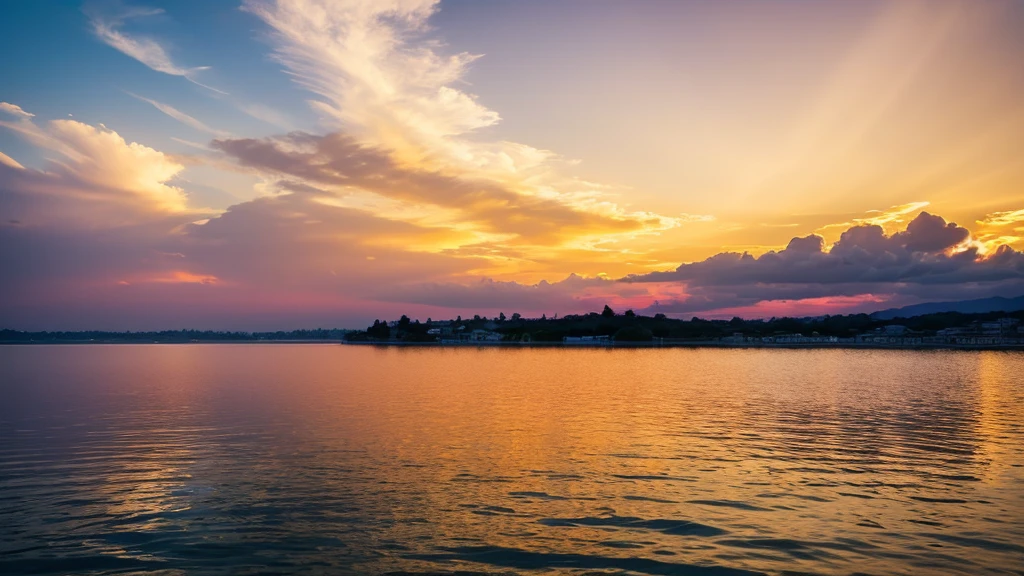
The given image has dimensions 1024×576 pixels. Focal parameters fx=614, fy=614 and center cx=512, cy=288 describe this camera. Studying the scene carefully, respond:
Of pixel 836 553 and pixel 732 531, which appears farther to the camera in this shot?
pixel 732 531

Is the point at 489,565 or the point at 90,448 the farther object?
the point at 90,448

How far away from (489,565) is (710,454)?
711 inches

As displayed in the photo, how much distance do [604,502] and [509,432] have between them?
1626 centimetres

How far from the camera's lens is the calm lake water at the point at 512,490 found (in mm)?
16641

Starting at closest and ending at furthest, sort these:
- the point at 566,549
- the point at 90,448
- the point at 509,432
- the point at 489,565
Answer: the point at 489,565, the point at 566,549, the point at 90,448, the point at 509,432

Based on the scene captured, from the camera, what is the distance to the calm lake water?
16641 millimetres

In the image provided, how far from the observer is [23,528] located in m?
19.0

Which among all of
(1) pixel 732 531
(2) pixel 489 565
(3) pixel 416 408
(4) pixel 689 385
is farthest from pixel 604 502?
(4) pixel 689 385

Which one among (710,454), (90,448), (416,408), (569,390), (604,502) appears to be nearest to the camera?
(604,502)

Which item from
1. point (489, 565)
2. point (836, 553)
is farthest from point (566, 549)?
point (836, 553)

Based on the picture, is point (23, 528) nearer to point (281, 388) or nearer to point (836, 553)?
point (836, 553)

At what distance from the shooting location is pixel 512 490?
23.5 metres

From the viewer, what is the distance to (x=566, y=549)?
1706 centimetres

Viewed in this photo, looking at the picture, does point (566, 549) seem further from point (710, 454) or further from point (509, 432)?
point (509, 432)
